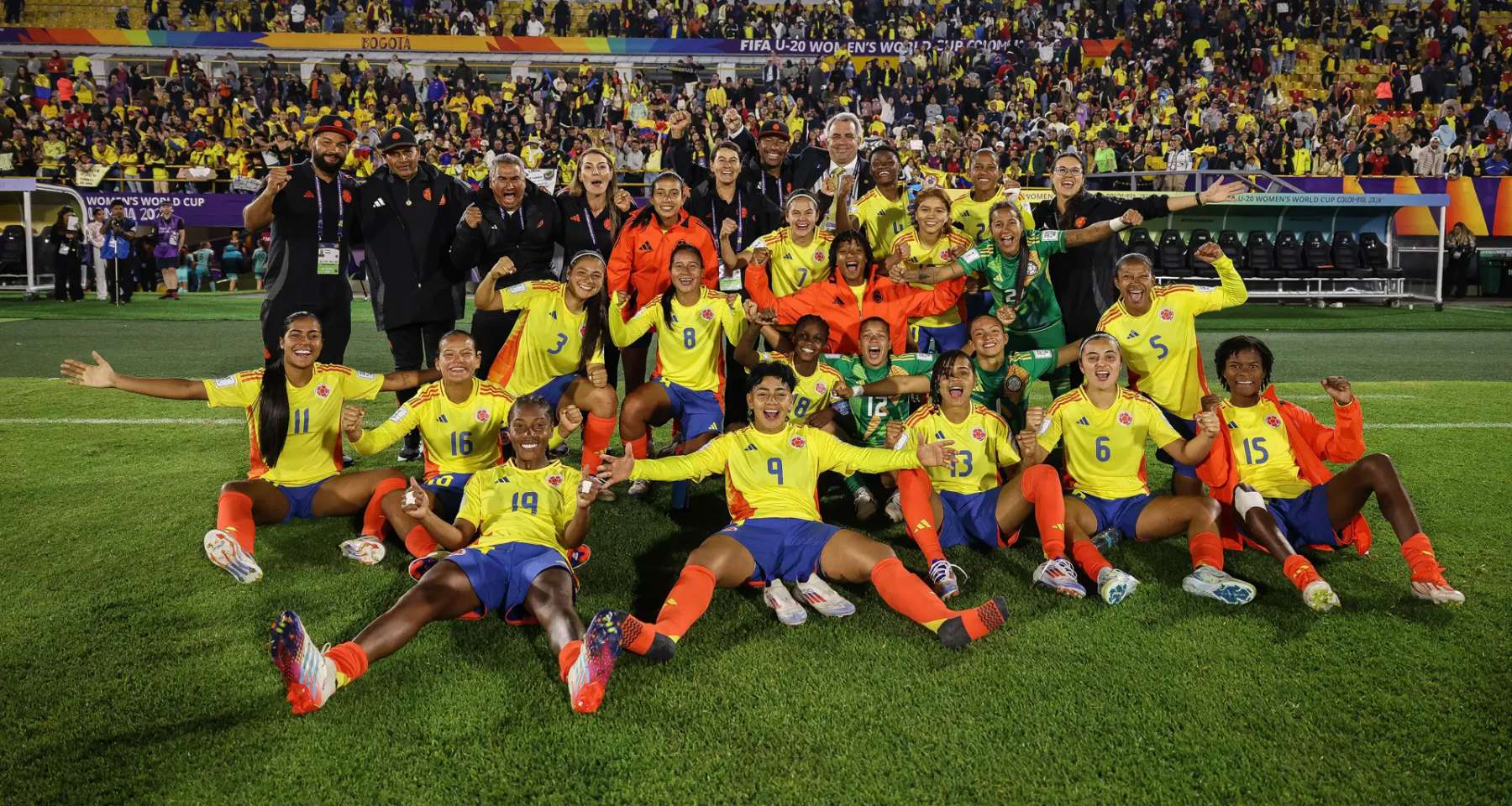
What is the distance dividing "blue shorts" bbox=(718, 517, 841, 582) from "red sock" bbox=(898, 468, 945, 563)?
49 centimetres

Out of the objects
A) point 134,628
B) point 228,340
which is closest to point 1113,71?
point 228,340

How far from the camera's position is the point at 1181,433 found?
205 inches

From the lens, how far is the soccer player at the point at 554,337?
5734 mm

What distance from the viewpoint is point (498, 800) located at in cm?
265

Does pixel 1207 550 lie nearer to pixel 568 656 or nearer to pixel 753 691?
pixel 753 691

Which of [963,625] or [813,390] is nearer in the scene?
[963,625]

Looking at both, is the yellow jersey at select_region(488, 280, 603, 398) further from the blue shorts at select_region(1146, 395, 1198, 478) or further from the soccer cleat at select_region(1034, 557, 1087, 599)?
the blue shorts at select_region(1146, 395, 1198, 478)

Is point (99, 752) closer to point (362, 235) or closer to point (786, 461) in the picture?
point (786, 461)

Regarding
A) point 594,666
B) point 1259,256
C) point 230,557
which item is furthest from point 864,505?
point 1259,256

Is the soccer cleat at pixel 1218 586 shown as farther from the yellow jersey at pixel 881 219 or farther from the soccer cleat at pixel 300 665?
the soccer cleat at pixel 300 665

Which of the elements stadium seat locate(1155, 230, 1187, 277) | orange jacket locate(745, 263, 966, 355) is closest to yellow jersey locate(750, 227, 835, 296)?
orange jacket locate(745, 263, 966, 355)

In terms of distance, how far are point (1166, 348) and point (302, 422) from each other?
4.67 metres

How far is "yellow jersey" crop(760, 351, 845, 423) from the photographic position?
537 cm

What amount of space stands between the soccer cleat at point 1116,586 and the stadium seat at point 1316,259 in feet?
56.9
